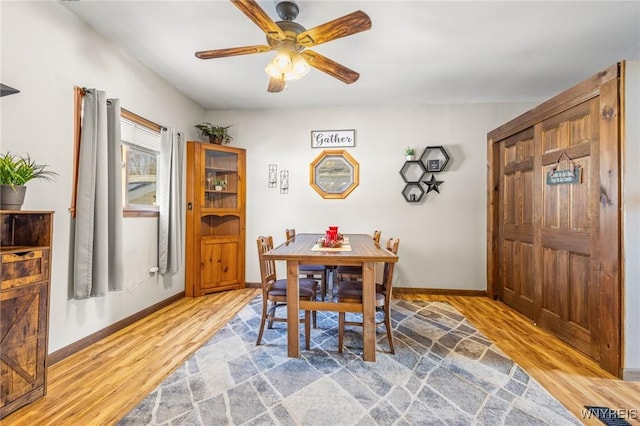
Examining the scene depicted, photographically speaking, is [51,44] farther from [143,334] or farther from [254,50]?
[143,334]

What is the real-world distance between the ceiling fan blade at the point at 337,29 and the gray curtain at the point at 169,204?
2.14 meters

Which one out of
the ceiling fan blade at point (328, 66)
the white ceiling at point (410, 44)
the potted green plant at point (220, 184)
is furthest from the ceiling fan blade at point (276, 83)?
the potted green plant at point (220, 184)

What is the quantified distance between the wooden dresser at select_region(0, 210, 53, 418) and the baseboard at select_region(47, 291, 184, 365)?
465 millimetres

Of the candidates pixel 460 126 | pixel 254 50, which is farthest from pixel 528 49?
pixel 254 50

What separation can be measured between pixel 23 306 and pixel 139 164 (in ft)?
6.15

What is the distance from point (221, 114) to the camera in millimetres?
4379

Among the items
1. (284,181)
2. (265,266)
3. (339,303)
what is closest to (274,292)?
(265,266)

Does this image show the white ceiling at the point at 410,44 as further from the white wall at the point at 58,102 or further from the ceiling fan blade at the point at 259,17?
the ceiling fan blade at the point at 259,17

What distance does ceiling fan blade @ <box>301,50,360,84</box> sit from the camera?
82.9 inches

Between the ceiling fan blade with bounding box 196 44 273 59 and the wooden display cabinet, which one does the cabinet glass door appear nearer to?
the wooden display cabinet

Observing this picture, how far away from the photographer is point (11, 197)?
1.60 meters

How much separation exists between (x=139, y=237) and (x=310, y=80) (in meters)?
2.50

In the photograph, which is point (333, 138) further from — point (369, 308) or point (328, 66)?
point (369, 308)

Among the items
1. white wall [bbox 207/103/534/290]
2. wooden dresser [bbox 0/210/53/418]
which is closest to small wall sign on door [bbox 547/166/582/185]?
white wall [bbox 207/103/534/290]
